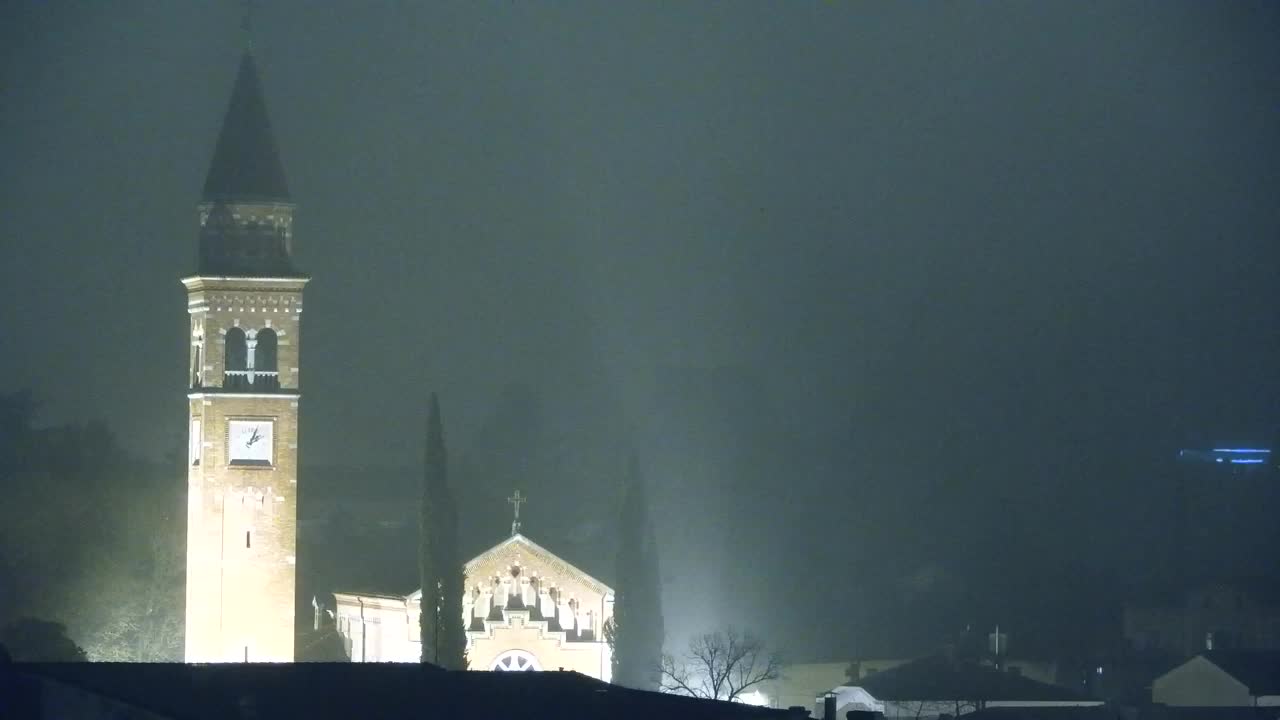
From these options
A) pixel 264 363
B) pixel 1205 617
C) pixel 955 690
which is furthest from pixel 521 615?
pixel 1205 617

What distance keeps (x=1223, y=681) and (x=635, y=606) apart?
603 inches

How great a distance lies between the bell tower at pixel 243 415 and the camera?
71.6 m

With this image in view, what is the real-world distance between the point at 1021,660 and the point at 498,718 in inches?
1884

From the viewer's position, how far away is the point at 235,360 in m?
73.1

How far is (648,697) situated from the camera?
3747 cm

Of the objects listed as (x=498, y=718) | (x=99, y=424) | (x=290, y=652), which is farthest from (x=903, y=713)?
(x=498, y=718)

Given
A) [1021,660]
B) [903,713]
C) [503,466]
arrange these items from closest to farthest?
1. [903,713]
2. [1021,660]
3. [503,466]

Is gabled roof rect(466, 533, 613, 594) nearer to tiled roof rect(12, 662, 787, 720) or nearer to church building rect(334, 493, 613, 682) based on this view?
church building rect(334, 493, 613, 682)

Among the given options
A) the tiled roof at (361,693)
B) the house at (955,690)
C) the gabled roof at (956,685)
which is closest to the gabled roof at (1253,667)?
the house at (955,690)

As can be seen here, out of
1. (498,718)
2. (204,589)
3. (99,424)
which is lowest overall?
(498,718)

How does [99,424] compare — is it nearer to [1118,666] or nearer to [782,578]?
[782,578]

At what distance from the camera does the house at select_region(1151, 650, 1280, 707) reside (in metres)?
70.1

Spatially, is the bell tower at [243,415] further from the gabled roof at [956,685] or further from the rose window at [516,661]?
the gabled roof at [956,685]

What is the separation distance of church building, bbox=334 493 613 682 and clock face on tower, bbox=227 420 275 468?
524 cm
